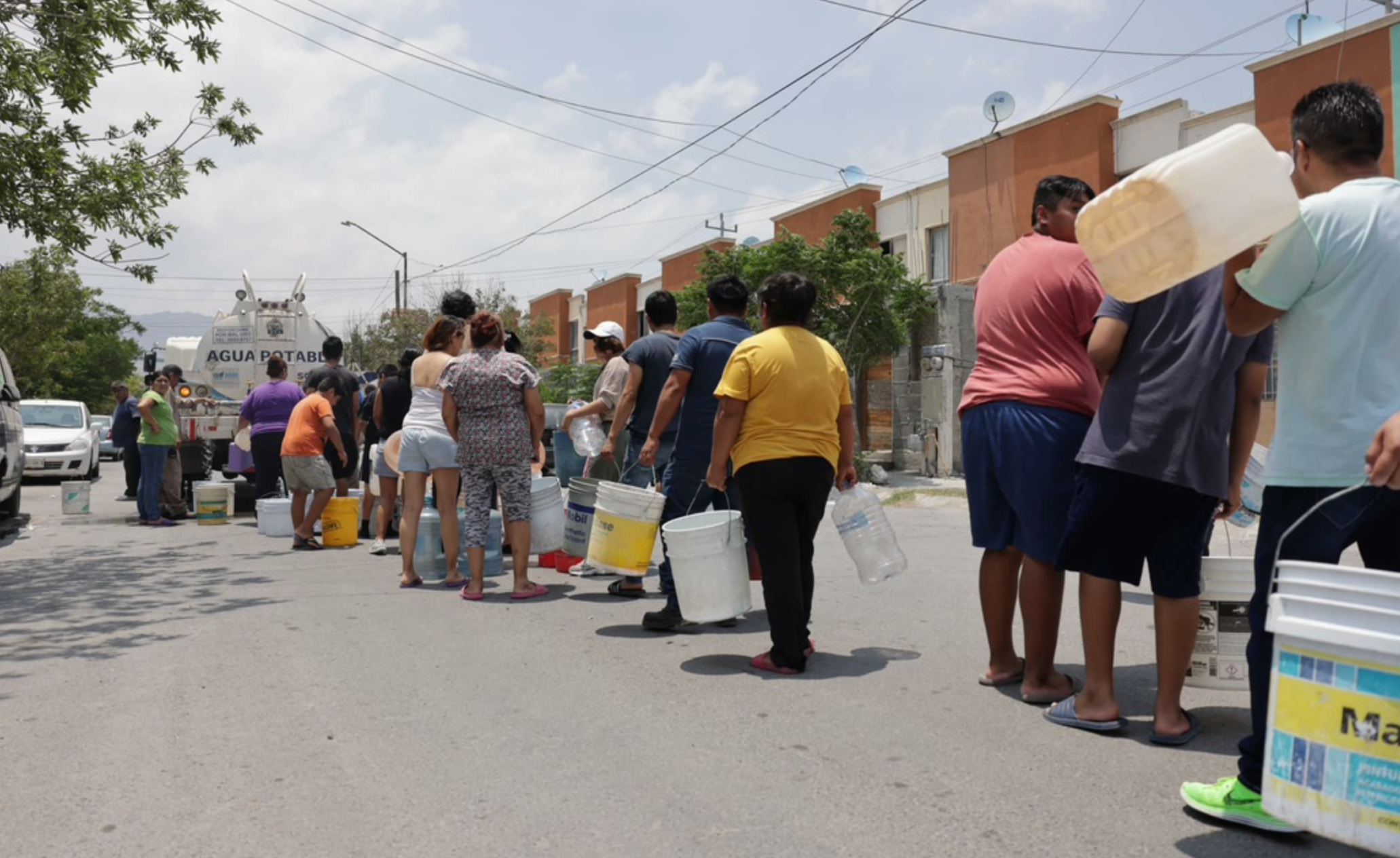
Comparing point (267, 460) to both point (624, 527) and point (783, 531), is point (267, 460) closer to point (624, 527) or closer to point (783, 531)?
point (624, 527)

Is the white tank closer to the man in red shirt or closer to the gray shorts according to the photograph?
the gray shorts

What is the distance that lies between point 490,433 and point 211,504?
7.48 metres

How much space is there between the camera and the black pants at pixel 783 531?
5121 mm

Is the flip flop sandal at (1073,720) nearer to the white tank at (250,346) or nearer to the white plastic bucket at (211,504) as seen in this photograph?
the white plastic bucket at (211,504)

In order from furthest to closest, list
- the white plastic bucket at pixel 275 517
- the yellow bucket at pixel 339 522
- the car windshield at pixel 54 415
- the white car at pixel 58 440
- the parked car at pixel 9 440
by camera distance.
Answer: the car windshield at pixel 54 415
the white car at pixel 58 440
the parked car at pixel 9 440
the white plastic bucket at pixel 275 517
the yellow bucket at pixel 339 522

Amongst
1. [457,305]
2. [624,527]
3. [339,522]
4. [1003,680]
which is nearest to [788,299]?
[624,527]

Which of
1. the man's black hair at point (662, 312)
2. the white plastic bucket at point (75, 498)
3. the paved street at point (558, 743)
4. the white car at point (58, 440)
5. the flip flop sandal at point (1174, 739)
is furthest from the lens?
the white car at point (58, 440)

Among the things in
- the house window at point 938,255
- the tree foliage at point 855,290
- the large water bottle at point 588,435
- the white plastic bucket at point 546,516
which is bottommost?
the white plastic bucket at point 546,516

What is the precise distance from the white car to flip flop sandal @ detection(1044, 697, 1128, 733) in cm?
2110

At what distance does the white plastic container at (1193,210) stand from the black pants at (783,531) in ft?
7.03

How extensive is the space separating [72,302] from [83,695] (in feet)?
131

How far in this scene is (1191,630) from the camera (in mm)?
3887

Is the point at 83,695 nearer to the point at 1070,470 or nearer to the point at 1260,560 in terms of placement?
the point at 1070,470

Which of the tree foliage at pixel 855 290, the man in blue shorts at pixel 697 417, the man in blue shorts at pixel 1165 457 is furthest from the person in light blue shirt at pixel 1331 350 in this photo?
the tree foliage at pixel 855 290
